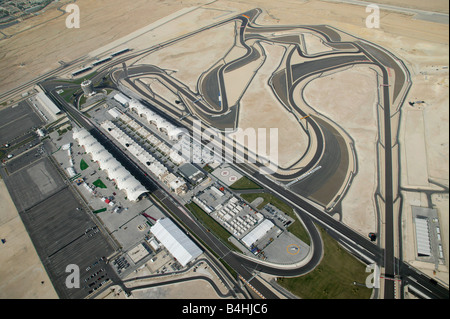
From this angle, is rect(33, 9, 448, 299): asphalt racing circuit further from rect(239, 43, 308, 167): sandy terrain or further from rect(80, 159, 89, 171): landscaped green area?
rect(80, 159, 89, 171): landscaped green area

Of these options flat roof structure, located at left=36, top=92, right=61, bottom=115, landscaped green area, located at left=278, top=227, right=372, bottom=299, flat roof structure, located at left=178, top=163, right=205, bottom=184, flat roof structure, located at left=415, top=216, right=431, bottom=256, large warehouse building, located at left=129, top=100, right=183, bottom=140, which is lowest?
flat roof structure, located at left=415, top=216, right=431, bottom=256

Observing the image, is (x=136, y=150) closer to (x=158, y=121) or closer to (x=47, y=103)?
(x=158, y=121)

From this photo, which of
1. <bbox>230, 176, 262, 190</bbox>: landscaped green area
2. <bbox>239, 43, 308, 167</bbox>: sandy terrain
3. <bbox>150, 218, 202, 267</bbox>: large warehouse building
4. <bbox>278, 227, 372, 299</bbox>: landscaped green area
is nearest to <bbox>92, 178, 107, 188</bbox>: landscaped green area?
<bbox>150, 218, 202, 267</bbox>: large warehouse building

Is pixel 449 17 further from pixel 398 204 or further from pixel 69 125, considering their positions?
pixel 69 125

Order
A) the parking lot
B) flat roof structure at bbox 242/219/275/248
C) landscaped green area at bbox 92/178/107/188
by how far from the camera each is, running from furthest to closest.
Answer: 1. landscaped green area at bbox 92/178/107/188
2. flat roof structure at bbox 242/219/275/248
3. the parking lot

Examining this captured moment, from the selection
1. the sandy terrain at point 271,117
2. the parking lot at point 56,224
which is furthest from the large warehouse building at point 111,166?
the sandy terrain at point 271,117
